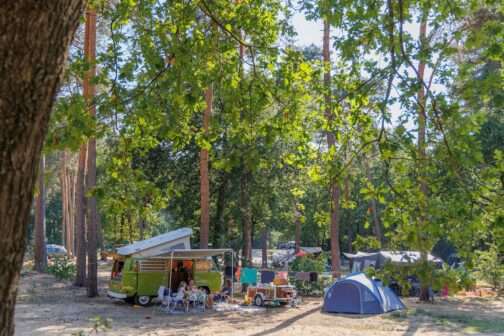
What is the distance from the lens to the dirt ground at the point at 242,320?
516 inches

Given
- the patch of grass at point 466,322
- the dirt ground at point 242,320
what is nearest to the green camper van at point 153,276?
the dirt ground at point 242,320

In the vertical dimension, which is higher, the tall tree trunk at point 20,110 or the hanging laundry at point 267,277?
the tall tree trunk at point 20,110

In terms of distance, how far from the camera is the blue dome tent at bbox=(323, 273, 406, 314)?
54.1 feet

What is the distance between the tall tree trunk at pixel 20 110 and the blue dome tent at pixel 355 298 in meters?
15.6

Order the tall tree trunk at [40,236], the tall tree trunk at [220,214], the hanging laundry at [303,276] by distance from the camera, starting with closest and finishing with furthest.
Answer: the hanging laundry at [303,276]
the tall tree trunk at [220,214]
the tall tree trunk at [40,236]

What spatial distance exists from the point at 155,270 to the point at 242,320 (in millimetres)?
3825

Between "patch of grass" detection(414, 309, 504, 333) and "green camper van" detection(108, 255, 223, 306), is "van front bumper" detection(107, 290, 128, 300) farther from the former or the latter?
"patch of grass" detection(414, 309, 504, 333)

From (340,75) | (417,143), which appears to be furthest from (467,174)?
(340,75)

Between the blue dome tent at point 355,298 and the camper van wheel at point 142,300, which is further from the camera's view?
the camper van wheel at point 142,300

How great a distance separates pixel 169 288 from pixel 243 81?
12857mm

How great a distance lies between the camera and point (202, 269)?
18.0m

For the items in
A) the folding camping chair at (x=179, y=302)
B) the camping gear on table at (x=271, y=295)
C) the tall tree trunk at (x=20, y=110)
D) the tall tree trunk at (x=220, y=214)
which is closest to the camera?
the tall tree trunk at (x=20, y=110)

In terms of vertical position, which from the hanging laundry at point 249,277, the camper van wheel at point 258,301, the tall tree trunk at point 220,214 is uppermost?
the tall tree trunk at point 220,214

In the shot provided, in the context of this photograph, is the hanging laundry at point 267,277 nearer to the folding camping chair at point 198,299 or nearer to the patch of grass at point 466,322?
the folding camping chair at point 198,299
